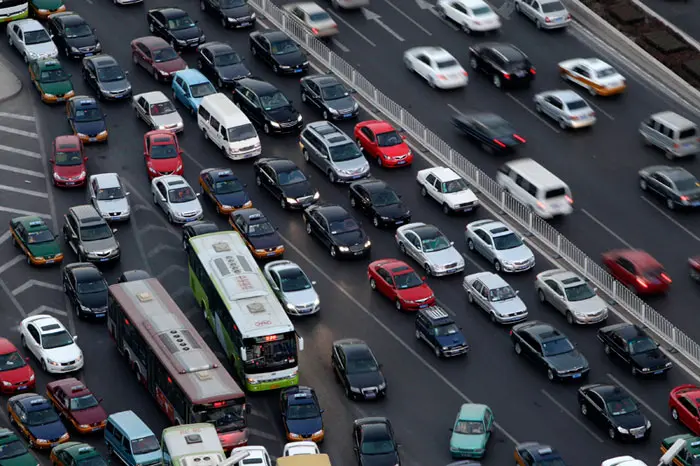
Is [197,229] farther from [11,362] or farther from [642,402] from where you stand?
[642,402]

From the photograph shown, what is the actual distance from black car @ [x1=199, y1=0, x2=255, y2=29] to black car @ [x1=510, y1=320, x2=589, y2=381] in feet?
116

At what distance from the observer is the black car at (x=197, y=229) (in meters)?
92.7

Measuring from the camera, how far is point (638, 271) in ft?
304

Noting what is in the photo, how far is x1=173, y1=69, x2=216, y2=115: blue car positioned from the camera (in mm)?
105688

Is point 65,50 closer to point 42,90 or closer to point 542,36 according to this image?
point 42,90

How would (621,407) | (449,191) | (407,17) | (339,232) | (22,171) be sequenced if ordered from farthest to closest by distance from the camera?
(407,17), (22,171), (449,191), (339,232), (621,407)

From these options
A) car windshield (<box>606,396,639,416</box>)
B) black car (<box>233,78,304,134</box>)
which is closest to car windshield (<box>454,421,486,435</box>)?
car windshield (<box>606,396,639,416</box>)

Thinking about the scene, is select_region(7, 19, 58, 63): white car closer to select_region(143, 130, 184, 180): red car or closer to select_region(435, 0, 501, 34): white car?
select_region(143, 130, 184, 180): red car

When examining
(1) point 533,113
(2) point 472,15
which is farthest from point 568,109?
(2) point 472,15

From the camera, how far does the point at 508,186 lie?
99438 millimetres

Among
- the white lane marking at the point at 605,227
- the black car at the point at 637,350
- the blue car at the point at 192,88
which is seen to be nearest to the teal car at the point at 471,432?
the black car at the point at 637,350

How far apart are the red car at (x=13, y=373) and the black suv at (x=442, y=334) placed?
61.7ft

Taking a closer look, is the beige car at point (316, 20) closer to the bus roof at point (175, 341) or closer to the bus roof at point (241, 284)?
the bus roof at point (241, 284)

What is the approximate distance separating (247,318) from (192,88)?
25374mm
